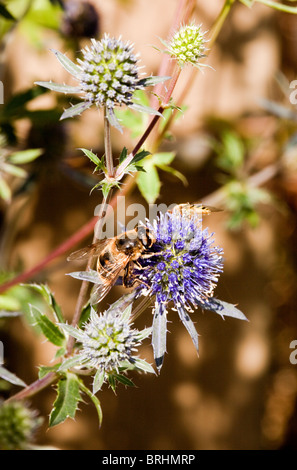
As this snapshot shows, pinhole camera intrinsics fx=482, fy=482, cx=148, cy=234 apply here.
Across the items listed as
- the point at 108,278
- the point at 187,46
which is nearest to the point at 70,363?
the point at 108,278

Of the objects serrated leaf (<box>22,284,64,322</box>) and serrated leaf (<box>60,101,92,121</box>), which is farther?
serrated leaf (<box>22,284,64,322</box>)

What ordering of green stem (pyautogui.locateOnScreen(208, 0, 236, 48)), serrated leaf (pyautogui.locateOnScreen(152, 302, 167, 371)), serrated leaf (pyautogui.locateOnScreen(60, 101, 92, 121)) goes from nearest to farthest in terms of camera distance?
serrated leaf (pyautogui.locateOnScreen(60, 101, 92, 121)), serrated leaf (pyautogui.locateOnScreen(152, 302, 167, 371)), green stem (pyautogui.locateOnScreen(208, 0, 236, 48))

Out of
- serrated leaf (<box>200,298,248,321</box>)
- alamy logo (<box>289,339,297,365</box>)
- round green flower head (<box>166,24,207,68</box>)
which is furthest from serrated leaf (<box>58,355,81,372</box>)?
alamy logo (<box>289,339,297,365</box>)

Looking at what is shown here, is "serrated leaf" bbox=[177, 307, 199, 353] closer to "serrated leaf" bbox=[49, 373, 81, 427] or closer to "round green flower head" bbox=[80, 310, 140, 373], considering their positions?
"round green flower head" bbox=[80, 310, 140, 373]

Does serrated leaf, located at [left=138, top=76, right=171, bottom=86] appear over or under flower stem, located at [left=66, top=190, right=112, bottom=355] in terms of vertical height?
over

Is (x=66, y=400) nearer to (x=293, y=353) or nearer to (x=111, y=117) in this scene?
(x=111, y=117)

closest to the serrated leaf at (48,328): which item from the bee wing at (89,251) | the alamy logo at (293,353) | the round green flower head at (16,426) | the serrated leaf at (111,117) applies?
the bee wing at (89,251)

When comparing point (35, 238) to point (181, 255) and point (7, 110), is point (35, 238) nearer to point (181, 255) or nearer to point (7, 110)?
point (7, 110)

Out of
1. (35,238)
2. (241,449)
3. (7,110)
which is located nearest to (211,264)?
(7,110)
